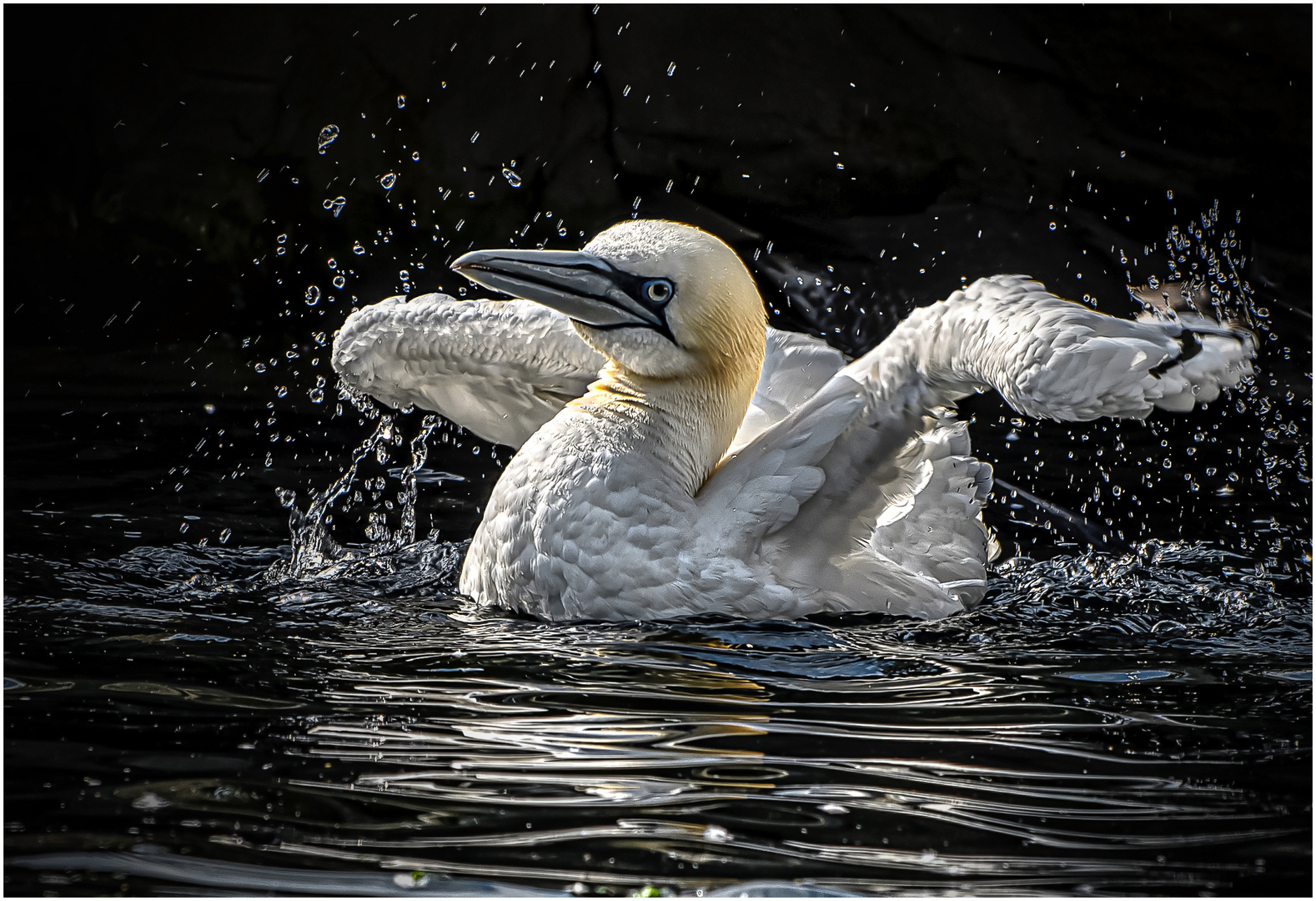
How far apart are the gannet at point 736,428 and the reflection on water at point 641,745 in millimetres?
137

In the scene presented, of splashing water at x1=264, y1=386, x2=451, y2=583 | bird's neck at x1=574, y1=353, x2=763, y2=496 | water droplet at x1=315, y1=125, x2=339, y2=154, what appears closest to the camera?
bird's neck at x1=574, y1=353, x2=763, y2=496

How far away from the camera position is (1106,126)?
9312mm

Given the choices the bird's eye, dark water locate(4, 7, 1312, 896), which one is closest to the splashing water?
dark water locate(4, 7, 1312, 896)

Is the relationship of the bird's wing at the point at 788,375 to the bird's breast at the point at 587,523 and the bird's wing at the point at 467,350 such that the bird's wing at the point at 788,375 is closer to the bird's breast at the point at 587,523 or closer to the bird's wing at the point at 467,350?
the bird's wing at the point at 467,350

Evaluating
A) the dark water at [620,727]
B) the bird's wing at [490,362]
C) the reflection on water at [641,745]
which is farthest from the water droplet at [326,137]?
the reflection on water at [641,745]

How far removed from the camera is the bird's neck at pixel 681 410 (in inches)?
161

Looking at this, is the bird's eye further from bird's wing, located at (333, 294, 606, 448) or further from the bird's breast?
bird's wing, located at (333, 294, 606, 448)

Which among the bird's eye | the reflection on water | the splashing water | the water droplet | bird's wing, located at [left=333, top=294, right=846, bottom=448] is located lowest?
the reflection on water

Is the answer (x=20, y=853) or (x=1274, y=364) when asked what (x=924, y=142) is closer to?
(x=1274, y=364)

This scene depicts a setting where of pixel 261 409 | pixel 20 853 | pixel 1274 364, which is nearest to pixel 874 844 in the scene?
pixel 20 853

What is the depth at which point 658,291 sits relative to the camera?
3969 millimetres

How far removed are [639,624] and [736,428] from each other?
0.78 meters

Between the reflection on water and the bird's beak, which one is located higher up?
the bird's beak

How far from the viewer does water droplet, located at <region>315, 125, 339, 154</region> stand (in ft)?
31.1
